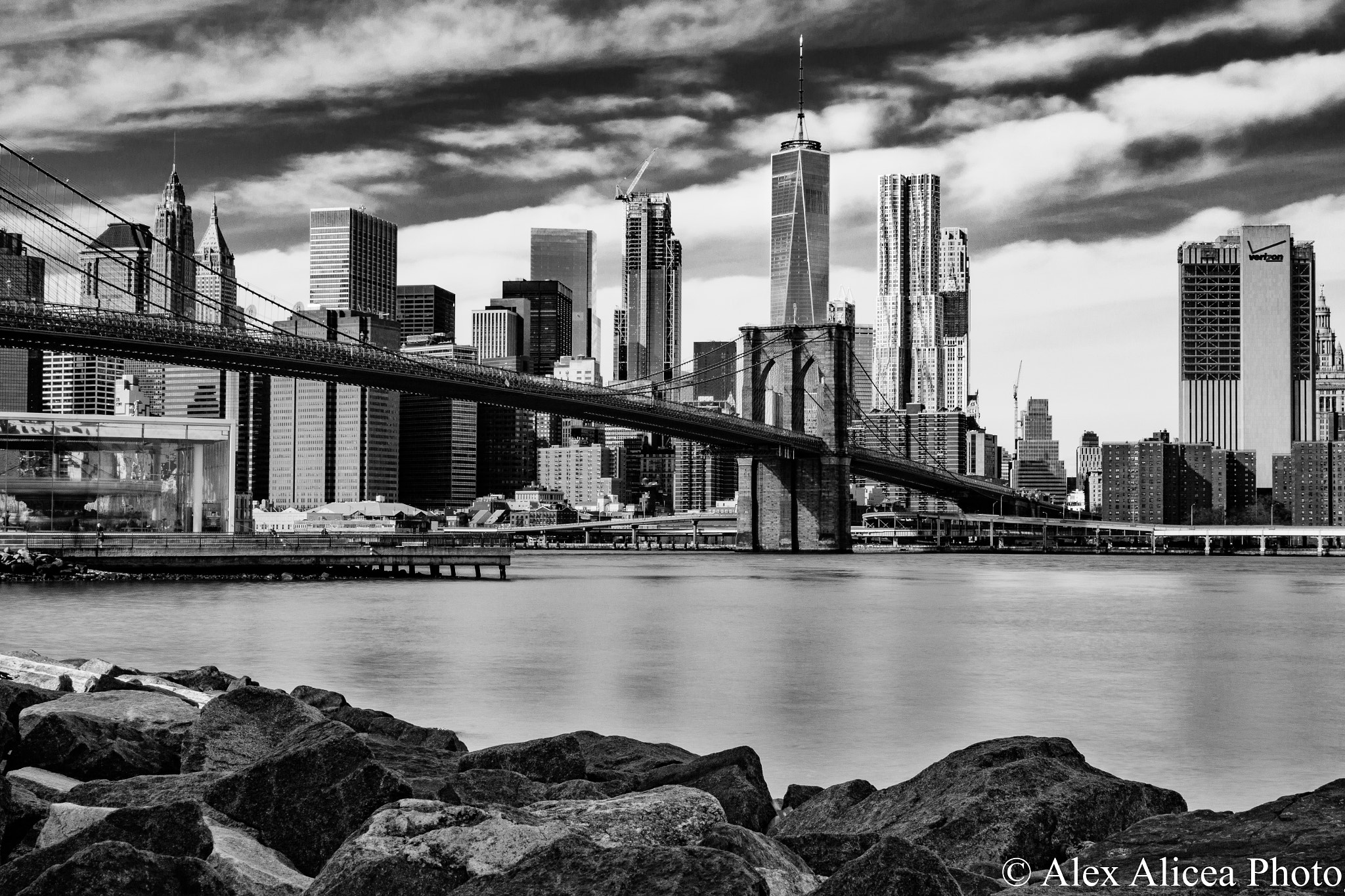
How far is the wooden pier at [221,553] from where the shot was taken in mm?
40156

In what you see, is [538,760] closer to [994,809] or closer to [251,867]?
[994,809]

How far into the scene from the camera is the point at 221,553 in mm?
41281

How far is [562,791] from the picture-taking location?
18.8ft

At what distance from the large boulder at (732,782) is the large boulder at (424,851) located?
6.50 feet

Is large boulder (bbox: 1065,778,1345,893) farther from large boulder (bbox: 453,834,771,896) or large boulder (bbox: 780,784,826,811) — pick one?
large boulder (bbox: 780,784,826,811)

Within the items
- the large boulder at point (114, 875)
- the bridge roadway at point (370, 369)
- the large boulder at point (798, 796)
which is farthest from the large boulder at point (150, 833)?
the bridge roadway at point (370, 369)

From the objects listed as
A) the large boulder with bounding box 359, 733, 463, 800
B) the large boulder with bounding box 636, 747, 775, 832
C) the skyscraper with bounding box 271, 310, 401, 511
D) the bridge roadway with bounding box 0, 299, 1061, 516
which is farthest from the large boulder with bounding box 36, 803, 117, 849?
the skyscraper with bounding box 271, 310, 401, 511

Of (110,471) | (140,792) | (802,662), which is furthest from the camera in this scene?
(110,471)

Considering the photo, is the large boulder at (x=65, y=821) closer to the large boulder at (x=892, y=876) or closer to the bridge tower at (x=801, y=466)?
the large boulder at (x=892, y=876)

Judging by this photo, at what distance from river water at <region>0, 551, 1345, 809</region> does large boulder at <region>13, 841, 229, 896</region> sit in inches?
263

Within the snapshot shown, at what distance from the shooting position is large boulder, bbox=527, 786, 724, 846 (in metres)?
4.21

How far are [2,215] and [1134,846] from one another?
190 ft

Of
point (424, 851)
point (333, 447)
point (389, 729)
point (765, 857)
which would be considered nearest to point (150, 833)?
point (424, 851)

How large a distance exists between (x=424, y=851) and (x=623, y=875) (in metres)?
0.70
